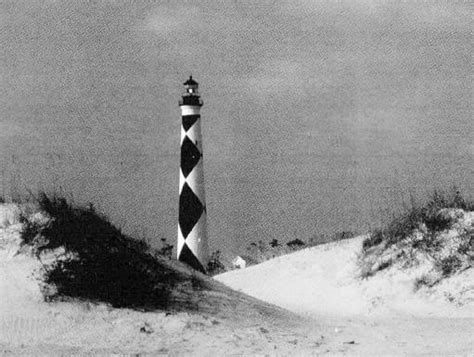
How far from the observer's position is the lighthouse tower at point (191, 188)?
19922 mm

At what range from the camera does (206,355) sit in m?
6.98

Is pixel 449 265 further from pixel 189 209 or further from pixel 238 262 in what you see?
pixel 238 262

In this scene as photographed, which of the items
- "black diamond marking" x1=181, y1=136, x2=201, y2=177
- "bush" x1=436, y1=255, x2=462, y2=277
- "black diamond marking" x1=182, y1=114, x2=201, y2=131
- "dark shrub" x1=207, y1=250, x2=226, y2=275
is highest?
"black diamond marking" x1=182, y1=114, x2=201, y2=131

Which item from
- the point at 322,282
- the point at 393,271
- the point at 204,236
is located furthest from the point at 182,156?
the point at 393,271

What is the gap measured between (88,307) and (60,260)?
92cm

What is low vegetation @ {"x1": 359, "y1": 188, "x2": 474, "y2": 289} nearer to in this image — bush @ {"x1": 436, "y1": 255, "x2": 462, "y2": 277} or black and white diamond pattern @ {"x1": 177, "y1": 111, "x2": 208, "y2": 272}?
bush @ {"x1": 436, "y1": 255, "x2": 462, "y2": 277}

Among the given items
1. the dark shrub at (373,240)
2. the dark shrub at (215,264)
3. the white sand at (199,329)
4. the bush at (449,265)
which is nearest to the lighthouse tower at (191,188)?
the dark shrub at (215,264)

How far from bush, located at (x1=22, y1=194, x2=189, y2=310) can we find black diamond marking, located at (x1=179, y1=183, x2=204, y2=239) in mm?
9803

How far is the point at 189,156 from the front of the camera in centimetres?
1997

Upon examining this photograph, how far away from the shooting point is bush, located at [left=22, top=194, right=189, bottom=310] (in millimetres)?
8227

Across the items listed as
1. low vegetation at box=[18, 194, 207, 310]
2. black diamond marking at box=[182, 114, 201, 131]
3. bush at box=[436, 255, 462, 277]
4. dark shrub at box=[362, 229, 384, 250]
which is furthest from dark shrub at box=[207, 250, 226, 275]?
low vegetation at box=[18, 194, 207, 310]

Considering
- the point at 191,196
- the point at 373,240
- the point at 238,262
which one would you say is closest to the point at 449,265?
the point at 373,240

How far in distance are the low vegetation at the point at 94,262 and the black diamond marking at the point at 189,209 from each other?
9.75 meters

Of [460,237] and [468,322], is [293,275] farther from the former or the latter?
[468,322]
